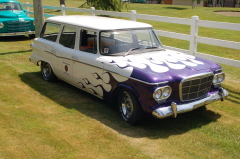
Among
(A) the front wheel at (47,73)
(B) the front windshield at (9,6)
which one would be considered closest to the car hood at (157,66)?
(A) the front wheel at (47,73)

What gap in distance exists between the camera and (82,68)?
6.77 metres

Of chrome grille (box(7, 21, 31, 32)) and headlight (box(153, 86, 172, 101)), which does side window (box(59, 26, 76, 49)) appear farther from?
chrome grille (box(7, 21, 31, 32))

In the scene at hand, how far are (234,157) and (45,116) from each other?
3445 millimetres

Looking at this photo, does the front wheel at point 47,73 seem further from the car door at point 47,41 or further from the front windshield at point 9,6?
the front windshield at point 9,6

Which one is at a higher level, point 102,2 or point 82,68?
point 102,2

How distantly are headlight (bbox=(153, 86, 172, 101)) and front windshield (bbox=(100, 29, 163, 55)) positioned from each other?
137 cm

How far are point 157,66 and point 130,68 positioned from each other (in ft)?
1.62

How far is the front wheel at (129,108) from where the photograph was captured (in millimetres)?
5570

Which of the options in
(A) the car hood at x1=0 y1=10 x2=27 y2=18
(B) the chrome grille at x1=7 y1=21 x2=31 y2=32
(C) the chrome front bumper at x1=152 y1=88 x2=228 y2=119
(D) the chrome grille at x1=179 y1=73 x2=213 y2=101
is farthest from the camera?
(A) the car hood at x1=0 y1=10 x2=27 y2=18

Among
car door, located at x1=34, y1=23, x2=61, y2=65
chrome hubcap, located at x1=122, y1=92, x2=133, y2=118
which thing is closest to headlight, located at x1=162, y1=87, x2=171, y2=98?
chrome hubcap, located at x1=122, y1=92, x2=133, y2=118

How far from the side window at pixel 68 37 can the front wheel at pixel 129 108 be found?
198 centimetres

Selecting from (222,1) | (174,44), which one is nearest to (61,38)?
(174,44)

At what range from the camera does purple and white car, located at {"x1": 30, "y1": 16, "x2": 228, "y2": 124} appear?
5402 millimetres

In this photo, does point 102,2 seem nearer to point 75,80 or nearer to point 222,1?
point 75,80
